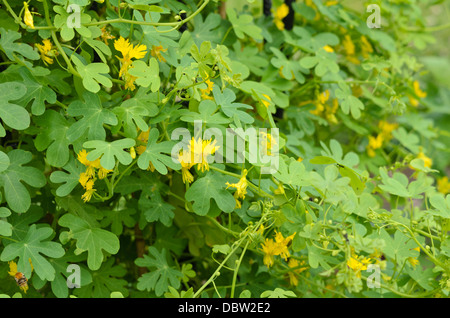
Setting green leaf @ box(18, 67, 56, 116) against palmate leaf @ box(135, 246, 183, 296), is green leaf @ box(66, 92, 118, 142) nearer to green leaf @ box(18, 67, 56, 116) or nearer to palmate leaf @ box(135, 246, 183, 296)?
green leaf @ box(18, 67, 56, 116)

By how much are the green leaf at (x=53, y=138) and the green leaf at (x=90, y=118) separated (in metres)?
0.04

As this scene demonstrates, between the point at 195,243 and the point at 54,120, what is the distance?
1.68 feet

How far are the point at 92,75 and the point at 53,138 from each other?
16cm

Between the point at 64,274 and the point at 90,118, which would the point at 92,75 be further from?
the point at 64,274

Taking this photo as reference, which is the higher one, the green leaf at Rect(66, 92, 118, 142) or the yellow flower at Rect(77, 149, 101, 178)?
the green leaf at Rect(66, 92, 118, 142)

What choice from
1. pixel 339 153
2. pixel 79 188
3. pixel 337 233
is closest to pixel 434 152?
pixel 339 153

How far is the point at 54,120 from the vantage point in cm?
110

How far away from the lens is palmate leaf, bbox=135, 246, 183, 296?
48.0 inches

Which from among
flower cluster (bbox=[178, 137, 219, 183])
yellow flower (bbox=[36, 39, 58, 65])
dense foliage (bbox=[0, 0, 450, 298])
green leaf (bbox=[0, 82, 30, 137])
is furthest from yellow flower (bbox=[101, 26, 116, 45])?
flower cluster (bbox=[178, 137, 219, 183])

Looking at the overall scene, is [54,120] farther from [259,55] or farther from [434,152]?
[434,152]

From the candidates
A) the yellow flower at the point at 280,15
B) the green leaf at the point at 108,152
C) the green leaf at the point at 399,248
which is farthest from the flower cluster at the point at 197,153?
the yellow flower at the point at 280,15

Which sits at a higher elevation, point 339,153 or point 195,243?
point 339,153

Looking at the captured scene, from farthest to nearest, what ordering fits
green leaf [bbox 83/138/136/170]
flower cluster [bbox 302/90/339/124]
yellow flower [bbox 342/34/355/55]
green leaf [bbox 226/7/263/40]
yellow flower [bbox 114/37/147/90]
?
yellow flower [bbox 342/34/355/55] → flower cluster [bbox 302/90/339/124] → green leaf [bbox 226/7/263/40] → yellow flower [bbox 114/37/147/90] → green leaf [bbox 83/138/136/170]

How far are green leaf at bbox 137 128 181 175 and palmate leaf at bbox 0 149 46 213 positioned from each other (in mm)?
236
